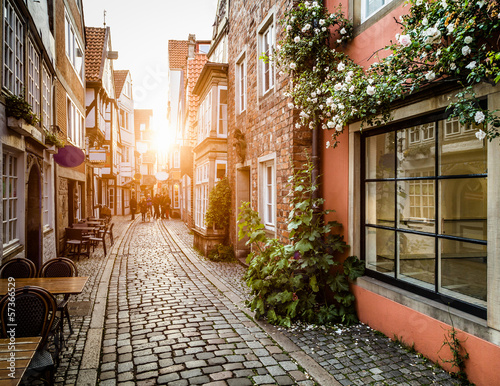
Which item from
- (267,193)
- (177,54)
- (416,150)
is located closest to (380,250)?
(416,150)

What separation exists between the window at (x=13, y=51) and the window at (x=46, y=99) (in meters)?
2.04

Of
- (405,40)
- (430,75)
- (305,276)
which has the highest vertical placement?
(405,40)

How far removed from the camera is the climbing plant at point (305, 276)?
15.8ft

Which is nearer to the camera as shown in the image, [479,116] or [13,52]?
[479,116]

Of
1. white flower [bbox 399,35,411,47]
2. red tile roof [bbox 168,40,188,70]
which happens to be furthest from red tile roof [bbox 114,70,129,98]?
white flower [bbox 399,35,411,47]

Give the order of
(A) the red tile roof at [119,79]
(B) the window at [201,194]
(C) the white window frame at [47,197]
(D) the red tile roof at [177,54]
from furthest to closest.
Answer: (D) the red tile roof at [177,54], (A) the red tile roof at [119,79], (B) the window at [201,194], (C) the white window frame at [47,197]

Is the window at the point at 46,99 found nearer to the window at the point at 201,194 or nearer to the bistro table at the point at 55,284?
the window at the point at 201,194

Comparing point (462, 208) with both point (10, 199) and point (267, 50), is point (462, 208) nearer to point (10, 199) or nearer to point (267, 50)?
point (267, 50)

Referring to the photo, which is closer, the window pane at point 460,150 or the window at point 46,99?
the window pane at point 460,150

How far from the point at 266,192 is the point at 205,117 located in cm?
596

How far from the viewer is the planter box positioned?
18.1 feet

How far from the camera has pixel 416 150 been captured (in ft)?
13.5

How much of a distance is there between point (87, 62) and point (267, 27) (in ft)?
39.3

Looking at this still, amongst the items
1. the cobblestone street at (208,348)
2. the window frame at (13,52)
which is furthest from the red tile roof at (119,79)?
the cobblestone street at (208,348)
